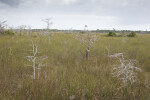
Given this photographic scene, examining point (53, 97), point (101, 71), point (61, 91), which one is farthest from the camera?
point (101, 71)

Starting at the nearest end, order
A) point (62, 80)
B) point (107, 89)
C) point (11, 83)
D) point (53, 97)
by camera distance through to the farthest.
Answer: point (53, 97) < point (107, 89) < point (11, 83) < point (62, 80)

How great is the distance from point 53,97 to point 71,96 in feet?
1.34

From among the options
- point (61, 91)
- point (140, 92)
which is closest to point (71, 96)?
point (61, 91)

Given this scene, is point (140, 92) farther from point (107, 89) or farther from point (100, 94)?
point (100, 94)

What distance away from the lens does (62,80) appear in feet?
10.4

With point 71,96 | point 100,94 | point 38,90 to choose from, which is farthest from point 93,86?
point 38,90

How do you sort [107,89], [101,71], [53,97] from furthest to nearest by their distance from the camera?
[101,71]
[107,89]
[53,97]

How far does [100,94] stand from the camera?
8.45 feet

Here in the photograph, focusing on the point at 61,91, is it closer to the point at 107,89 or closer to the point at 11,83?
the point at 107,89

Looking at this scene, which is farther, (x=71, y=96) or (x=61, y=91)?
(x=61, y=91)

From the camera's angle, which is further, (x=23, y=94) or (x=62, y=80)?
(x=62, y=80)

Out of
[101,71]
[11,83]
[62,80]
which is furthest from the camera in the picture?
[101,71]

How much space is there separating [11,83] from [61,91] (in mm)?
1552

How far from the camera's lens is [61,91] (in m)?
2.56
